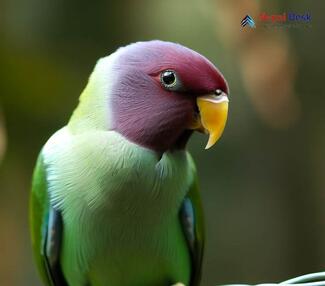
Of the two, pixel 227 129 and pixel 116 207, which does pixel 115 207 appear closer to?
pixel 116 207

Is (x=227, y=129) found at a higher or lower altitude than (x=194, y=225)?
higher

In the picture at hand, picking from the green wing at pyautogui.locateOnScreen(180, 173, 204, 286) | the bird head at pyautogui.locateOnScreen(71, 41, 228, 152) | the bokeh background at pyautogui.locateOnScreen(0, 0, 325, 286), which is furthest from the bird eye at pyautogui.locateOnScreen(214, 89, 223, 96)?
the bokeh background at pyautogui.locateOnScreen(0, 0, 325, 286)

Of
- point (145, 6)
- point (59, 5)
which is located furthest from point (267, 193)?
point (59, 5)

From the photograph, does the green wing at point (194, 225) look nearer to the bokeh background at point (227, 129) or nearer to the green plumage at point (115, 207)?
the green plumage at point (115, 207)

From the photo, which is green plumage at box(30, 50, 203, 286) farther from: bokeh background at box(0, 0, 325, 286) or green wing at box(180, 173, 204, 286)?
bokeh background at box(0, 0, 325, 286)

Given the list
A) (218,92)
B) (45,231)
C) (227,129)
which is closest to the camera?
(218,92)

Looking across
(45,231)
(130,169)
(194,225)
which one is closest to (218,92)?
(130,169)

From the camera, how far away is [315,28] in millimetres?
2691

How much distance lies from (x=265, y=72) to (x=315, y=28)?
1.95 feet

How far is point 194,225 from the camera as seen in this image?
1.41 metres

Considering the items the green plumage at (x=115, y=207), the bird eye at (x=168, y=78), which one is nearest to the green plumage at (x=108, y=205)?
the green plumage at (x=115, y=207)

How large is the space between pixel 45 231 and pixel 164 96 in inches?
17.3

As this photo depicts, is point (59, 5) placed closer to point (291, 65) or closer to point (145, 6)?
point (145, 6)

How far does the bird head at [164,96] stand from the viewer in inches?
45.3
